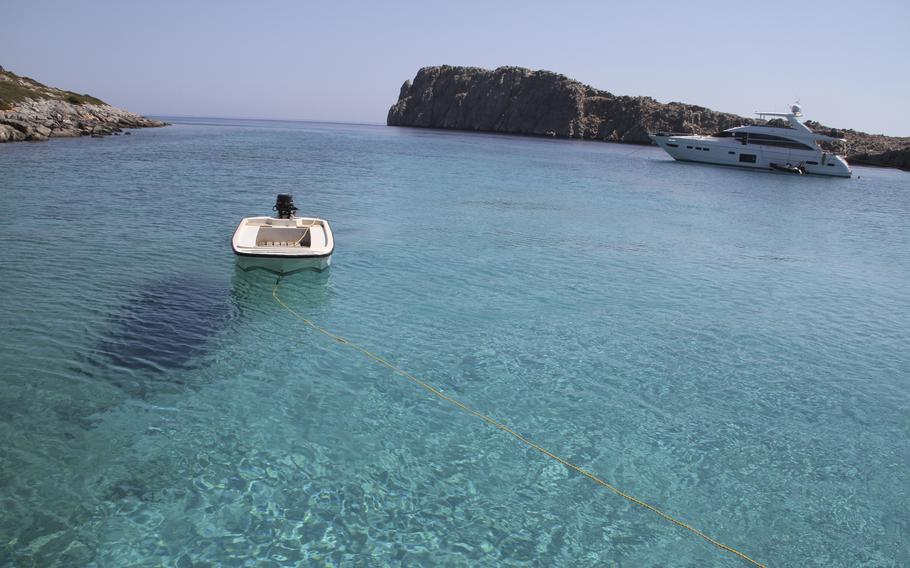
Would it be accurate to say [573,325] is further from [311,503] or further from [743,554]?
[311,503]

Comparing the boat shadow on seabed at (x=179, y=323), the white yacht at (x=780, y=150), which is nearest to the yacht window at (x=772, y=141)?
the white yacht at (x=780, y=150)

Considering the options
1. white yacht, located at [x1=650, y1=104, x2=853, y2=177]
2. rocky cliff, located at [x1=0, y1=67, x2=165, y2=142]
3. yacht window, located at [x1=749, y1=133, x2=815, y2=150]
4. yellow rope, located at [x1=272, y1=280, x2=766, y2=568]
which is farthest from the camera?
yacht window, located at [x1=749, y1=133, x2=815, y2=150]

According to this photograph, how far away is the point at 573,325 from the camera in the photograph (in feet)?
54.2

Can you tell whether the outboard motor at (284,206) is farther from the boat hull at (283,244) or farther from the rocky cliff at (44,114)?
the rocky cliff at (44,114)

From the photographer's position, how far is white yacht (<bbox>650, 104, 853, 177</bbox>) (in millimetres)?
78375

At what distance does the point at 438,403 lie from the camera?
38.7 ft

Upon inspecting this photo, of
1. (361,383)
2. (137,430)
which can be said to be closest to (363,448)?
(361,383)

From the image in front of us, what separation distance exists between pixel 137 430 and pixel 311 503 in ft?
12.0

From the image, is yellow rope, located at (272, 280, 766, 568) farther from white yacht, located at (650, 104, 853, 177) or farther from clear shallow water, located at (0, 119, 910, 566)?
white yacht, located at (650, 104, 853, 177)

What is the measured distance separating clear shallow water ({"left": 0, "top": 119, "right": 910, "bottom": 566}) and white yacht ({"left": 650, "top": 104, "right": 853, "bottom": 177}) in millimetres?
59160

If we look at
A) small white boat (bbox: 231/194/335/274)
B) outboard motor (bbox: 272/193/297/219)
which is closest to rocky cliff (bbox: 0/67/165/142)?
outboard motor (bbox: 272/193/297/219)

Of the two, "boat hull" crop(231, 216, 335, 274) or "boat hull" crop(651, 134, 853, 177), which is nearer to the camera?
"boat hull" crop(231, 216, 335, 274)

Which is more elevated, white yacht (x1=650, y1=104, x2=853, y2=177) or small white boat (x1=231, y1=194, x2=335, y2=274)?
white yacht (x1=650, y1=104, x2=853, y2=177)

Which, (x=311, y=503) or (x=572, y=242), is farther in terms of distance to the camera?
(x=572, y=242)
